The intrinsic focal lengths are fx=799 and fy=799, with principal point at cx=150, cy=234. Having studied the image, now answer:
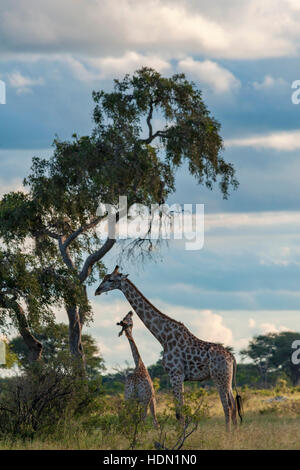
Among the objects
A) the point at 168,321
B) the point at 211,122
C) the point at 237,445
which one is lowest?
the point at 237,445

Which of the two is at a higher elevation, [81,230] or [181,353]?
[81,230]

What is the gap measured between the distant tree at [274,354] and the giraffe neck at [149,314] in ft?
119

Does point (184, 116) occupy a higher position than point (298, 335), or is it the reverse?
point (184, 116)

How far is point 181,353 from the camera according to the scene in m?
18.0

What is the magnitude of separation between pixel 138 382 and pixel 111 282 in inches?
106

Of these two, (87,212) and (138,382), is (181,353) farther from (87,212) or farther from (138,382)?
(87,212)

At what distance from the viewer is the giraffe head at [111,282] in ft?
62.1

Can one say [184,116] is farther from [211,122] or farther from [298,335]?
[298,335]

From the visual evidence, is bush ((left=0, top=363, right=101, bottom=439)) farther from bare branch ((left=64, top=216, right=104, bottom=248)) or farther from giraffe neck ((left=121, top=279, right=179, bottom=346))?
bare branch ((left=64, top=216, right=104, bottom=248))

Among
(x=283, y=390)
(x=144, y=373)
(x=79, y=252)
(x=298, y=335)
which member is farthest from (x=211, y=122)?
(x=298, y=335)

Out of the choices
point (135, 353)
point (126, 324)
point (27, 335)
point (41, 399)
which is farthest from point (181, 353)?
point (27, 335)

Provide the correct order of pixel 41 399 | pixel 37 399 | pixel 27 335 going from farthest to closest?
pixel 27 335, pixel 41 399, pixel 37 399

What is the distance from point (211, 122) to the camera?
2439cm

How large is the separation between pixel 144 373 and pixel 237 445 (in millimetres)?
3500
